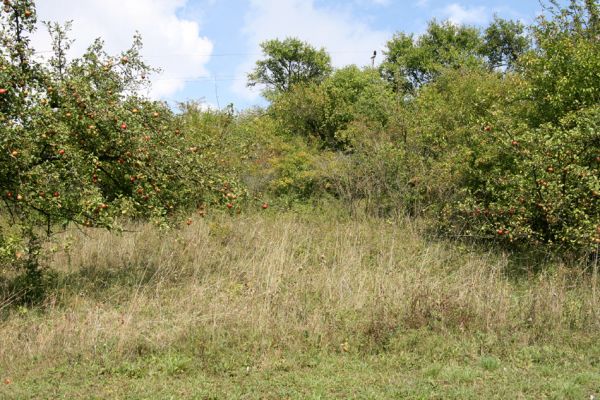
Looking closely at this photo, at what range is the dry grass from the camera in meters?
5.56

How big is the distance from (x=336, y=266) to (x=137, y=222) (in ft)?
13.8

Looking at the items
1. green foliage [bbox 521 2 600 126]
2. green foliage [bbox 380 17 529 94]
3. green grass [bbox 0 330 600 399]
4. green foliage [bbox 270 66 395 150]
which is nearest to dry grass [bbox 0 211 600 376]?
green grass [bbox 0 330 600 399]

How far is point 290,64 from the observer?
39500 millimetres

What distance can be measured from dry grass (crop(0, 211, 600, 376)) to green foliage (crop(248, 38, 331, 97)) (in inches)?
1170

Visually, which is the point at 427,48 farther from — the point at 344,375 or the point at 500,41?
the point at 344,375

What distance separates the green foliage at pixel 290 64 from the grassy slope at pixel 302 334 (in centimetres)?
3093

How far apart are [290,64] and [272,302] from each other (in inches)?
1382

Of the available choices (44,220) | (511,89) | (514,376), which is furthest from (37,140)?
(511,89)

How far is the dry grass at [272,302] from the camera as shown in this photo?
18.2 ft

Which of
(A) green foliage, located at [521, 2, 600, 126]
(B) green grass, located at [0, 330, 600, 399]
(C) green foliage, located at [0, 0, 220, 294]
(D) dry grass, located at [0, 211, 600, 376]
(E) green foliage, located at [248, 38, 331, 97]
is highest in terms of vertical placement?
(E) green foliage, located at [248, 38, 331, 97]

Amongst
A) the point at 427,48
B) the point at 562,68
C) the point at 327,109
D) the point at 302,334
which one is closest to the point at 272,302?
the point at 302,334

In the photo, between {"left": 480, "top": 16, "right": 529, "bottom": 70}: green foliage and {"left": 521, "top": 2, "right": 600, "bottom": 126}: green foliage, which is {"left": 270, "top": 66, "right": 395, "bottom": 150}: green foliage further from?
{"left": 480, "top": 16, "right": 529, "bottom": 70}: green foliage

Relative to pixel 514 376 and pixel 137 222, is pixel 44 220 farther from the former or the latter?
pixel 514 376

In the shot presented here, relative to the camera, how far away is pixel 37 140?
244 inches
